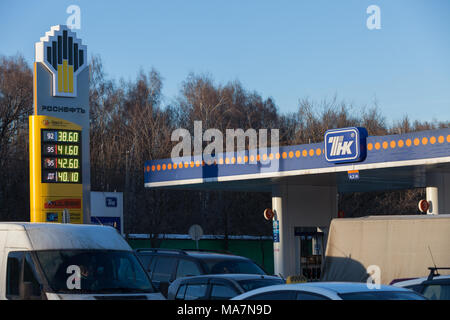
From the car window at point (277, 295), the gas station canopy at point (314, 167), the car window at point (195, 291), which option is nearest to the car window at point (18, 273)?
the car window at point (195, 291)

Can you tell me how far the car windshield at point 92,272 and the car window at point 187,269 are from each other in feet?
18.2

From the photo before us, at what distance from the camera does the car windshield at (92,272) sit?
10.9 meters

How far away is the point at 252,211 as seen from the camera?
54.7 metres

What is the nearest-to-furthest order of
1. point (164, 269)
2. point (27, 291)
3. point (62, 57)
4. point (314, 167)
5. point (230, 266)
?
point (27, 291)
point (230, 266)
point (164, 269)
point (314, 167)
point (62, 57)

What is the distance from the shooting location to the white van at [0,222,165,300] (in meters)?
10.8

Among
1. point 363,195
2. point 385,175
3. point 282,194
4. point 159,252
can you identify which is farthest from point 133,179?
point 159,252

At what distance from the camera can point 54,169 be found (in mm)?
26516

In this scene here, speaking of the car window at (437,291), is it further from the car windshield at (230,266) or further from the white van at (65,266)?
the car windshield at (230,266)

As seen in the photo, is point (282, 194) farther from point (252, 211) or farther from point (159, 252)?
point (252, 211)

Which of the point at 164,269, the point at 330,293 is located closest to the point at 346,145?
the point at 164,269

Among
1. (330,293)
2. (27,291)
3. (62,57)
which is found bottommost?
(27,291)

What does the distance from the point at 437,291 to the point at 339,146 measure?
15411mm

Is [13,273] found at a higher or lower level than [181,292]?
higher

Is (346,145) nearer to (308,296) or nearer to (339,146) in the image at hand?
(339,146)
